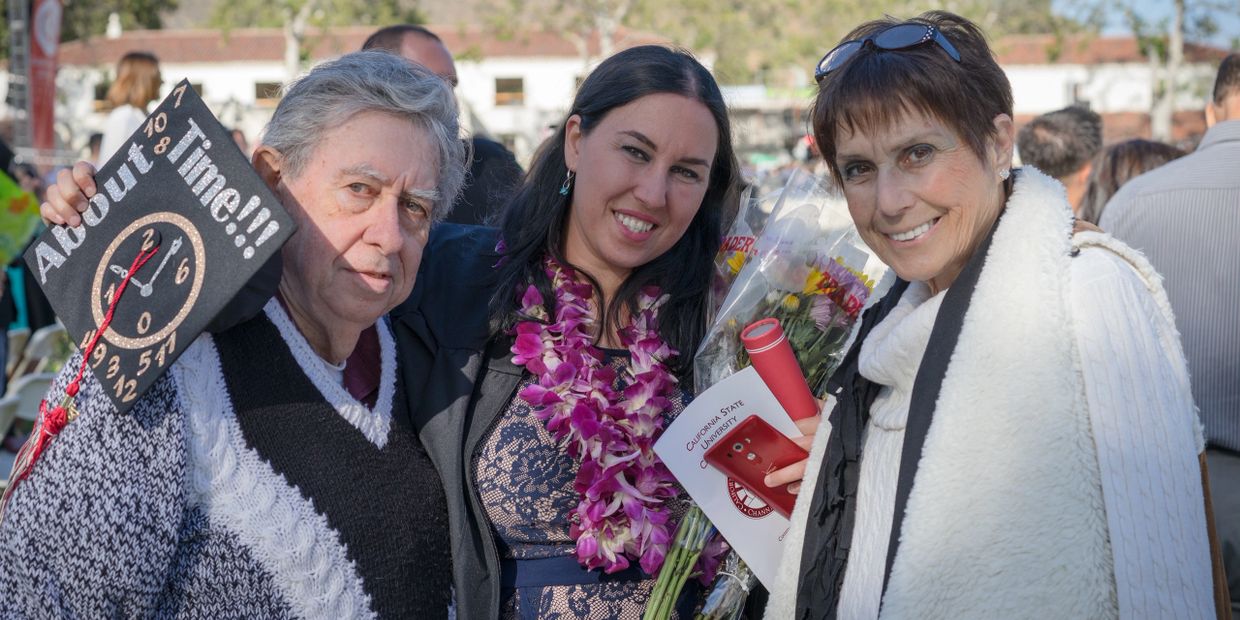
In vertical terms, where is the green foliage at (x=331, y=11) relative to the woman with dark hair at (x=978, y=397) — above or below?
below

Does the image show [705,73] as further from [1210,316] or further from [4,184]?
[4,184]

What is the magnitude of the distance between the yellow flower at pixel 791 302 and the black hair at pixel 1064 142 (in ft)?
12.8

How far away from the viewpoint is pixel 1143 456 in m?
1.77

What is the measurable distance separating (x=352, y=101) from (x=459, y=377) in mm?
776

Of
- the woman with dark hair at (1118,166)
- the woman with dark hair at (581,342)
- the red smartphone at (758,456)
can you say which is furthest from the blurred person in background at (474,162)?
the woman with dark hair at (1118,166)

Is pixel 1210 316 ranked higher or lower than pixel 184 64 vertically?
higher

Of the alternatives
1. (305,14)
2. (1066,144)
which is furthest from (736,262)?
→ (305,14)

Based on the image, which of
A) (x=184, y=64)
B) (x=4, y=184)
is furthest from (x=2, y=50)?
(x=4, y=184)

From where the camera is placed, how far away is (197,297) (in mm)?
1801

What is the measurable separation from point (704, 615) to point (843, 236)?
1027mm

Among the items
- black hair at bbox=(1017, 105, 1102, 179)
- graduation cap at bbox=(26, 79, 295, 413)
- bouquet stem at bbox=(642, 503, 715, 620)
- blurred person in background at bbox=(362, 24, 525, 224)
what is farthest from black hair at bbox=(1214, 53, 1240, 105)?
graduation cap at bbox=(26, 79, 295, 413)

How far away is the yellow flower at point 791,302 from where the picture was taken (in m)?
2.72

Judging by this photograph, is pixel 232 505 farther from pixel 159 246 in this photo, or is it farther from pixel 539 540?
pixel 539 540

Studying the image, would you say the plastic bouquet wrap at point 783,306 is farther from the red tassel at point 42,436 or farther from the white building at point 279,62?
the white building at point 279,62
